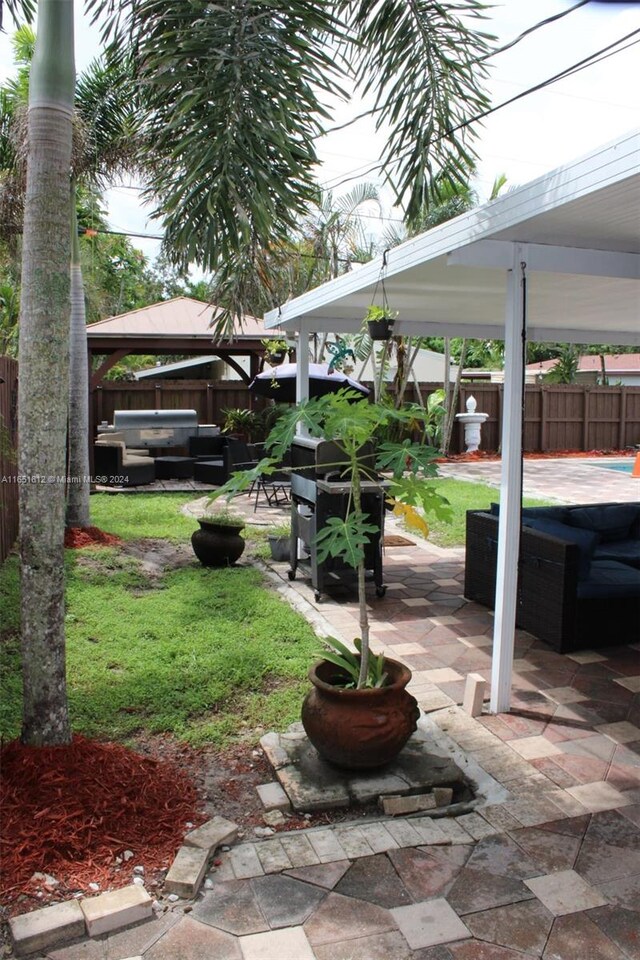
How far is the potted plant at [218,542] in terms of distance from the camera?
7.19m

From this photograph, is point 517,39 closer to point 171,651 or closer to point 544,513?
point 544,513

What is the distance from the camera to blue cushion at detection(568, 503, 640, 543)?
249 inches

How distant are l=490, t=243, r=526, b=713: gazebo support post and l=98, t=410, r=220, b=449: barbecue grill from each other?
11232mm

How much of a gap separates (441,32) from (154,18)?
6.33ft

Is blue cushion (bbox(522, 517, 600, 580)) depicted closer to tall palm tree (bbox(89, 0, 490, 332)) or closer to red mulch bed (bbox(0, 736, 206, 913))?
tall palm tree (bbox(89, 0, 490, 332))

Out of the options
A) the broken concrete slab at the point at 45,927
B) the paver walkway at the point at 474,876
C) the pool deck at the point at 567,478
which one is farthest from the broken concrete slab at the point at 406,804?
the pool deck at the point at 567,478

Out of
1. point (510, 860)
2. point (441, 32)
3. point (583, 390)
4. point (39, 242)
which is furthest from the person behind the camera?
point (583, 390)

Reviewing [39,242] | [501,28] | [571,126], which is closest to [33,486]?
[39,242]

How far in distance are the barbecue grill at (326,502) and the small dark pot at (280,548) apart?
2.92ft

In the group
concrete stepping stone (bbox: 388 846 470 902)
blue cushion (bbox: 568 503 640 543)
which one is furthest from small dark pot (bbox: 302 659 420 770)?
blue cushion (bbox: 568 503 640 543)

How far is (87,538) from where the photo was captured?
804cm

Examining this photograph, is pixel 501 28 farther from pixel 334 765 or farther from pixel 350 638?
pixel 334 765

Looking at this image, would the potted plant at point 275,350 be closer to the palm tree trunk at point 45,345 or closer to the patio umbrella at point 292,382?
the patio umbrella at point 292,382

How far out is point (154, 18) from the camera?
362 cm
